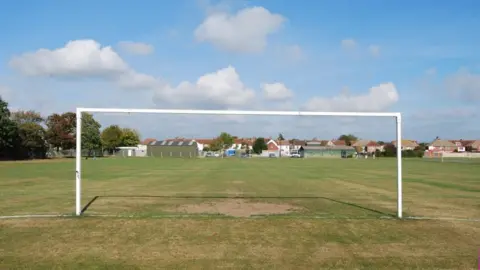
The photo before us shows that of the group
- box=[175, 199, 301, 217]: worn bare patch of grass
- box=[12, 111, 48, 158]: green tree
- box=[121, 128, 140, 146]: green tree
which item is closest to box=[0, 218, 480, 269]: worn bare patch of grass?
box=[175, 199, 301, 217]: worn bare patch of grass

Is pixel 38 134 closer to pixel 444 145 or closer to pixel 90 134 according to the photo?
pixel 90 134

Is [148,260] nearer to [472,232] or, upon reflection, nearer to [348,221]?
[348,221]

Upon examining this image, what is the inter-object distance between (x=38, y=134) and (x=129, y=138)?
50.6 metres

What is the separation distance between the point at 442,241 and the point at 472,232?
136 cm

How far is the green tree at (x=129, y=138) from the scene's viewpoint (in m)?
126

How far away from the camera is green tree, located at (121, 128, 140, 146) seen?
126m

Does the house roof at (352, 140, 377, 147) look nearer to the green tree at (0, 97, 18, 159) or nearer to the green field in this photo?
the green tree at (0, 97, 18, 159)

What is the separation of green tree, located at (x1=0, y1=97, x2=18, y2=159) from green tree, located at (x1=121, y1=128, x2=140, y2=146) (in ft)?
182

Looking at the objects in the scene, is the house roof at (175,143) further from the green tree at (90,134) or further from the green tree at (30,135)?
the green tree at (30,135)

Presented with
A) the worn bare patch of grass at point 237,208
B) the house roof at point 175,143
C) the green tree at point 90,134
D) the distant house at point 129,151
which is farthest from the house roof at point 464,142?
the worn bare patch of grass at point 237,208

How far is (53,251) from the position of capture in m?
7.52

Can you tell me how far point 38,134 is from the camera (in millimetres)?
77438

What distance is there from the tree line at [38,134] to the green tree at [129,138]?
20301mm

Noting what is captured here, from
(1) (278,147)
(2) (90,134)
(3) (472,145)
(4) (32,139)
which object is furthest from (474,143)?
(4) (32,139)
